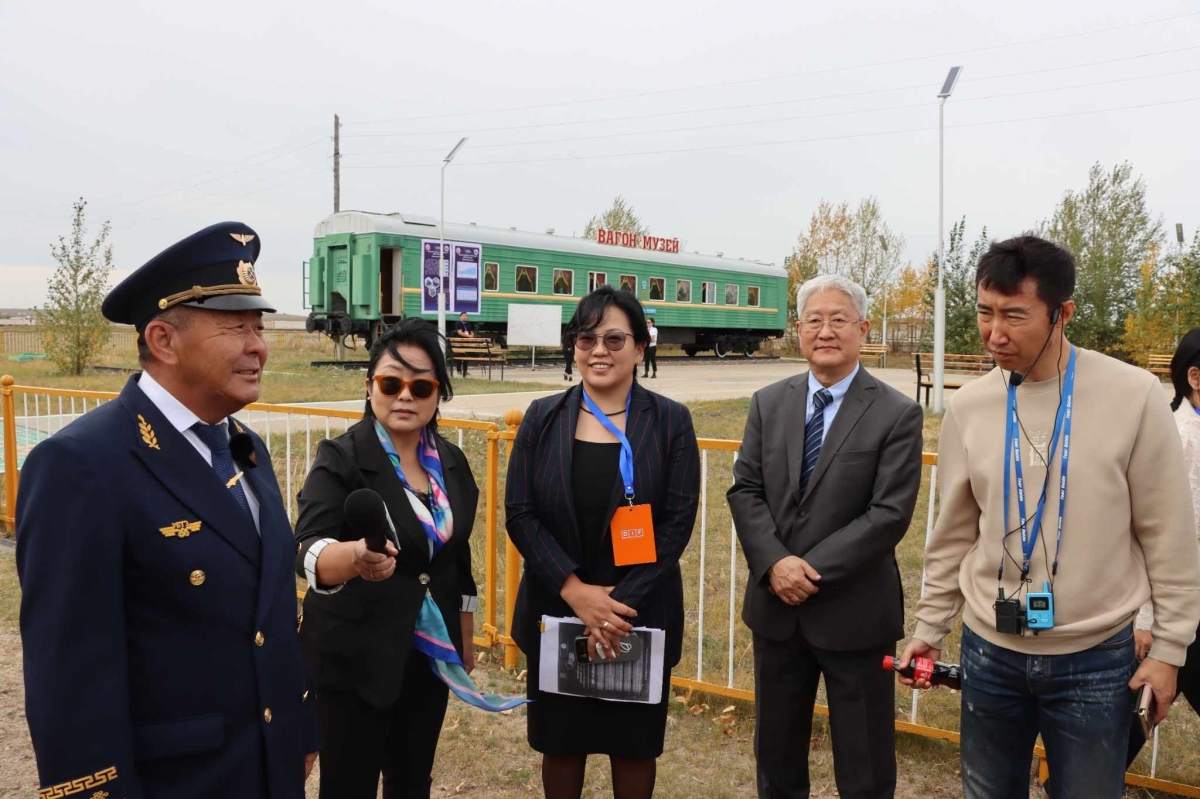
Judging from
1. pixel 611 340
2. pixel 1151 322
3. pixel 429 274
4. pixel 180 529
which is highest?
pixel 429 274

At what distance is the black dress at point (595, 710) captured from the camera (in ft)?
9.03

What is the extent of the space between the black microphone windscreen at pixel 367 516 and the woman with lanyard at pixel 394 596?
0.50m

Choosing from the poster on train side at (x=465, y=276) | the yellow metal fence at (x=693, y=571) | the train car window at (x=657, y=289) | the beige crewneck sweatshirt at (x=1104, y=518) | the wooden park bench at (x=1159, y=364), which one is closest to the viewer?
the beige crewneck sweatshirt at (x=1104, y=518)

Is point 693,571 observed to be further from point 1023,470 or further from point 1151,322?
point 1151,322

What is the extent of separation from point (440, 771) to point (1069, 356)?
9.19 ft

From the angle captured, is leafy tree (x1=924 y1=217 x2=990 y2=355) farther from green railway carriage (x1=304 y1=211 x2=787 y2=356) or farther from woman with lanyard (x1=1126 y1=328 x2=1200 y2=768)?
woman with lanyard (x1=1126 y1=328 x2=1200 y2=768)

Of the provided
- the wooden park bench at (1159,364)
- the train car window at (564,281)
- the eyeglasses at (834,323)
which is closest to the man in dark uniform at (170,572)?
the eyeglasses at (834,323)

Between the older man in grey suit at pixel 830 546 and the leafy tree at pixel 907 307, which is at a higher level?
the leafy tree at pixel 907 307

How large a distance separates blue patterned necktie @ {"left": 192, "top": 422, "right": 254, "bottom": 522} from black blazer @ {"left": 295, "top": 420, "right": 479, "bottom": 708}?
52 centimetres

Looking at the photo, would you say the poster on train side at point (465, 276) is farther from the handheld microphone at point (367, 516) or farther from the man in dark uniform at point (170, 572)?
the handheld microphone at point (367, 516)

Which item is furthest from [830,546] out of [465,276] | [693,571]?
[465,276]

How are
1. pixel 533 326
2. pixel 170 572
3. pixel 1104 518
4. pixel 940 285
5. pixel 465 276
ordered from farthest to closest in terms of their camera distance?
pixel 533 326 → pixel 465 276 → pixel 940 285 → pixel 1104 518 → pixel 170 572

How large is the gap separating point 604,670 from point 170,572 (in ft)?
4.88

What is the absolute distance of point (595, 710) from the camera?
110 inches
